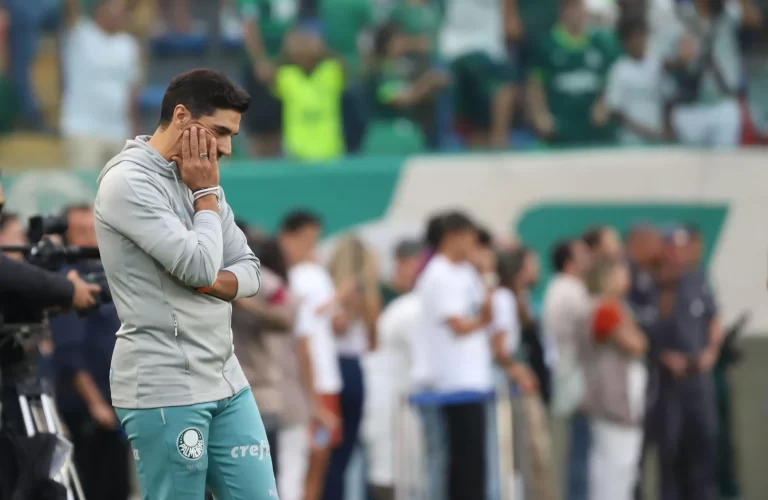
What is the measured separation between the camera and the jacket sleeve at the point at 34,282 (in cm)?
542

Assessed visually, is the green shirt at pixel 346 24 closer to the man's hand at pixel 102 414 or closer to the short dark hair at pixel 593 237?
the short dark hair at pixel 593 237

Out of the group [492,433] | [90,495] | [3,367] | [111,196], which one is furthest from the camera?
[492,433]

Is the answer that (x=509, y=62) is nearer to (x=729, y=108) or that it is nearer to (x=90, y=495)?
(x=729, y=108)

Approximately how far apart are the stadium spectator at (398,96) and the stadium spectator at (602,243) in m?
1.78

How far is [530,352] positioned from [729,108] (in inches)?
118

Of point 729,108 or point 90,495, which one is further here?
point 729,108

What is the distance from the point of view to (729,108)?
12414 mm

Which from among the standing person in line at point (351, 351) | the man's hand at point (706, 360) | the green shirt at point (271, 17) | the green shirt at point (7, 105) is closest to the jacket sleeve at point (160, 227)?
the standing person in line at point (351, 351)

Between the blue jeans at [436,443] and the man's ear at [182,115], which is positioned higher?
the man's ear at [182,115]

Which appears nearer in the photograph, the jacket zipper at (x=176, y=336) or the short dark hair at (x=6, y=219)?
the jacket zipper at (x=176, y=336)

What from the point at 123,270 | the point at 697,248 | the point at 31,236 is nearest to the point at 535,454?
the point at 697,248

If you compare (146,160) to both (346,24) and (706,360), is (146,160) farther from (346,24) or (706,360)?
(346,24)

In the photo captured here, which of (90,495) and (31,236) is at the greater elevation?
(31,236)

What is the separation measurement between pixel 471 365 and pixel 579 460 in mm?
1719
